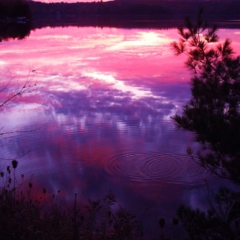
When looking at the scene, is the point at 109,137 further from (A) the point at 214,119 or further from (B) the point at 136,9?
(B) the point at 136,9

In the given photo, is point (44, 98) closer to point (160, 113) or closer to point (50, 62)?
point (160, 113)

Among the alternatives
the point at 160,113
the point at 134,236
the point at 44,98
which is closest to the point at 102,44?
the point at 44,98

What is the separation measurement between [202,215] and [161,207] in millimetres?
1167

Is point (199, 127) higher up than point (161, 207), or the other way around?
point (199, 127)

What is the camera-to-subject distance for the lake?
4.59 m

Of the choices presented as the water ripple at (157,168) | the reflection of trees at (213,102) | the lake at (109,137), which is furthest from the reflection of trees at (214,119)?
the water ripple at (157,168)

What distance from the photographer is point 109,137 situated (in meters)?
6.34

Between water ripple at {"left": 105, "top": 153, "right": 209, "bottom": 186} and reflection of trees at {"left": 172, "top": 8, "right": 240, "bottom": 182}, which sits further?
water ripple at {"left": 105, "top": 153, "right": 209, "bottom": 186}

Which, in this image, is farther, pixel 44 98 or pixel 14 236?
pixel 44 98

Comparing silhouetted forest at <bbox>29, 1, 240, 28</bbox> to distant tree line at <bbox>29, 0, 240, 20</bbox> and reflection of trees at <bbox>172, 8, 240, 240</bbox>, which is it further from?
reflection of trees at <bbox>172, 8, 240, 240</bbox>

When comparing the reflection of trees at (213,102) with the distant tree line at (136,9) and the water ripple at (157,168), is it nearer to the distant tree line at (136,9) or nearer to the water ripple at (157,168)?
the water ripple at (157,168)

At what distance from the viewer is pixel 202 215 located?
3105 millimetres

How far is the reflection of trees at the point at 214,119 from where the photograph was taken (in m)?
3.01

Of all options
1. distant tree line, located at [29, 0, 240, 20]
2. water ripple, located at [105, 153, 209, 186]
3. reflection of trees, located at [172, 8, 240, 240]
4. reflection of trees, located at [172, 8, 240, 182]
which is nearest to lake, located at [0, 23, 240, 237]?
water ripple, located at [105, 153, 209, 186]
